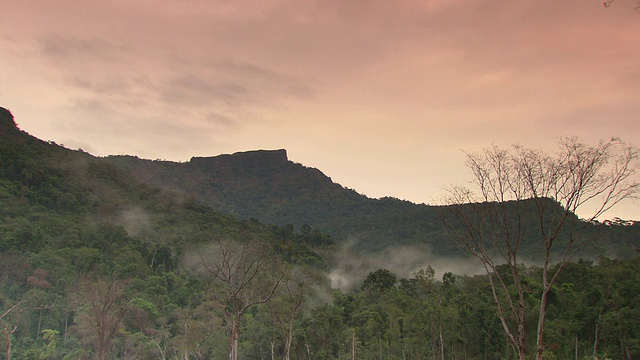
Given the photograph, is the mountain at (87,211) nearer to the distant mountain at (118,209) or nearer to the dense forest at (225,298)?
the distant mountain at (118,209)

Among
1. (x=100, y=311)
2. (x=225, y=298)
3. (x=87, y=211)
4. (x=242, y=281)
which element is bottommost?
(x=100, y=311)

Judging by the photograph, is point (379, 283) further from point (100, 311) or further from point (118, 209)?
point (118, 209)

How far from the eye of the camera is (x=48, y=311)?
58.9 metres

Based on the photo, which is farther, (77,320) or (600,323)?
(77,320)

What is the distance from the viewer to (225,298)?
2088 inches

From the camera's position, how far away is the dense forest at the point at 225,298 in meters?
35.6

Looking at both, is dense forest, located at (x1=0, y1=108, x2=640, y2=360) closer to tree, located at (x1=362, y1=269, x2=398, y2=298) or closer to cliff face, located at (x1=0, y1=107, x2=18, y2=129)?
tree, located at (x1=362, y1=269, x2=398, y2=298)

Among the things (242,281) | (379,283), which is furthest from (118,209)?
(242,281)

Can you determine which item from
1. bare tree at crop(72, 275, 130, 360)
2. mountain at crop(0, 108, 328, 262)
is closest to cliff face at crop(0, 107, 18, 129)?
mountain at crop(0, 108, 328, 262)

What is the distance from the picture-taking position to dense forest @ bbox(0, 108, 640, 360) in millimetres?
35616

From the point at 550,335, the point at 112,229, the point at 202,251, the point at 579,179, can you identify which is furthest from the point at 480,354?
the point at 112,229

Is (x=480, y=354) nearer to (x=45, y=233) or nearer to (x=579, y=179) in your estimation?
(x=579, y=179)

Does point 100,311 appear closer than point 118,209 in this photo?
Yes

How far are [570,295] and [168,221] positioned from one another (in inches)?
3559
